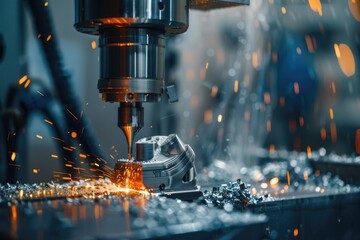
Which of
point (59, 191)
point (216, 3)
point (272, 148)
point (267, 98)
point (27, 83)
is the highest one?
point (216, 3)

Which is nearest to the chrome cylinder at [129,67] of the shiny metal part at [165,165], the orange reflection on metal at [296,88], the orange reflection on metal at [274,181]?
the shiny metal part at [165,165]

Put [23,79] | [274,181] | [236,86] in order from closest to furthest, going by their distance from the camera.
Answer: [23,79], [274,181], [236,86]

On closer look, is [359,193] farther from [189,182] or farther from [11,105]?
[11,105]

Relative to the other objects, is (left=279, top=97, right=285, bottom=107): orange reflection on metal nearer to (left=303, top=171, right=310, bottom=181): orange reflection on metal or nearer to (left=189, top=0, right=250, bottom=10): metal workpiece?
(left=303, top=171, right=310, bottom=181): orange reflection on metal

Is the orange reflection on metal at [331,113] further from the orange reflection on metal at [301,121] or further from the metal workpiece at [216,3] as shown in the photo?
the metal workpiece at [216,3]

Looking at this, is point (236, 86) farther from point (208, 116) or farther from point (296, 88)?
point (296, 88)

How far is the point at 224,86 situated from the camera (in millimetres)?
2004

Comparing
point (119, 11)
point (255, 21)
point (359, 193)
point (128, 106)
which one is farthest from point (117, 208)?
Answer: point (255, 21)

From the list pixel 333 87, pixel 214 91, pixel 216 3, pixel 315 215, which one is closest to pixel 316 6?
pixel 333 87

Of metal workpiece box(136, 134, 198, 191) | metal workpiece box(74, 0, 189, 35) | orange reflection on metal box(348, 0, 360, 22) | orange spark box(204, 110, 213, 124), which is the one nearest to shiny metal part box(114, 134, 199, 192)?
metal workpiece box(136, 134, 198, 191)

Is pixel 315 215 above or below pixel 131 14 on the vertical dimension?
below

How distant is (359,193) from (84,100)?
813 millimetres

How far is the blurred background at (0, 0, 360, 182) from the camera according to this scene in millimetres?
1536

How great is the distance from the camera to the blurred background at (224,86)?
154 cm
